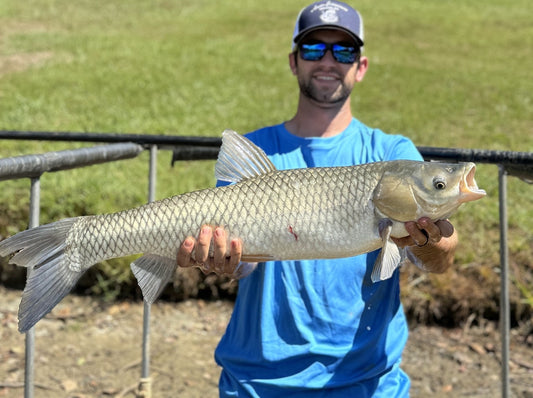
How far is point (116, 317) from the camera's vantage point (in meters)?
4.96

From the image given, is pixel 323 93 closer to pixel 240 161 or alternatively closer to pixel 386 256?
pixel 240 161

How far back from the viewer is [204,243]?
2021 mm

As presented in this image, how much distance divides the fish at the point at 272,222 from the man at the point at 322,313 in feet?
0.68

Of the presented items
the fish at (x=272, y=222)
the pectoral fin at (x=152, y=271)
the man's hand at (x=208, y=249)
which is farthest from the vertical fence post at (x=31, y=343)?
the man's hand at (x=208, y=249)

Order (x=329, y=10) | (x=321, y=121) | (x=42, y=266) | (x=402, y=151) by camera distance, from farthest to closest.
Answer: (x=329, y=10) → (x=321, y=121) → (x=402, y=151) → (x=42, y=266)

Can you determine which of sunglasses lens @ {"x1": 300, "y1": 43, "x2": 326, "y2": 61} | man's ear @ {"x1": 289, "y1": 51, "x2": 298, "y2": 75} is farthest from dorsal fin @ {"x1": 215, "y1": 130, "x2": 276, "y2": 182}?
man's ear @ {"x1": 289, "y1": 51, "x2": 298, "y2": 75}

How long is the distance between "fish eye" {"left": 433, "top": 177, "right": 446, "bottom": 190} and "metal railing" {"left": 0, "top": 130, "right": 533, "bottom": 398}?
752 millimetres

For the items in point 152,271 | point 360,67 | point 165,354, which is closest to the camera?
point 152,271

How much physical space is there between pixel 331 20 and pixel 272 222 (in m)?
1.12

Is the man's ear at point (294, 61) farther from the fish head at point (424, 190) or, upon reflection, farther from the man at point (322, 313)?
the fish head at point (424, 190)

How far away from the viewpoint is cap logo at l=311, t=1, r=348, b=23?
9.01ft

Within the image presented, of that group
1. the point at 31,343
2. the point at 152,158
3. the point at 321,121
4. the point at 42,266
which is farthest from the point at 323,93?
the point at 31,343

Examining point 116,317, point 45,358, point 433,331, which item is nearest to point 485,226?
point 433,331

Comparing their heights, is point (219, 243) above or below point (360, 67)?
below
